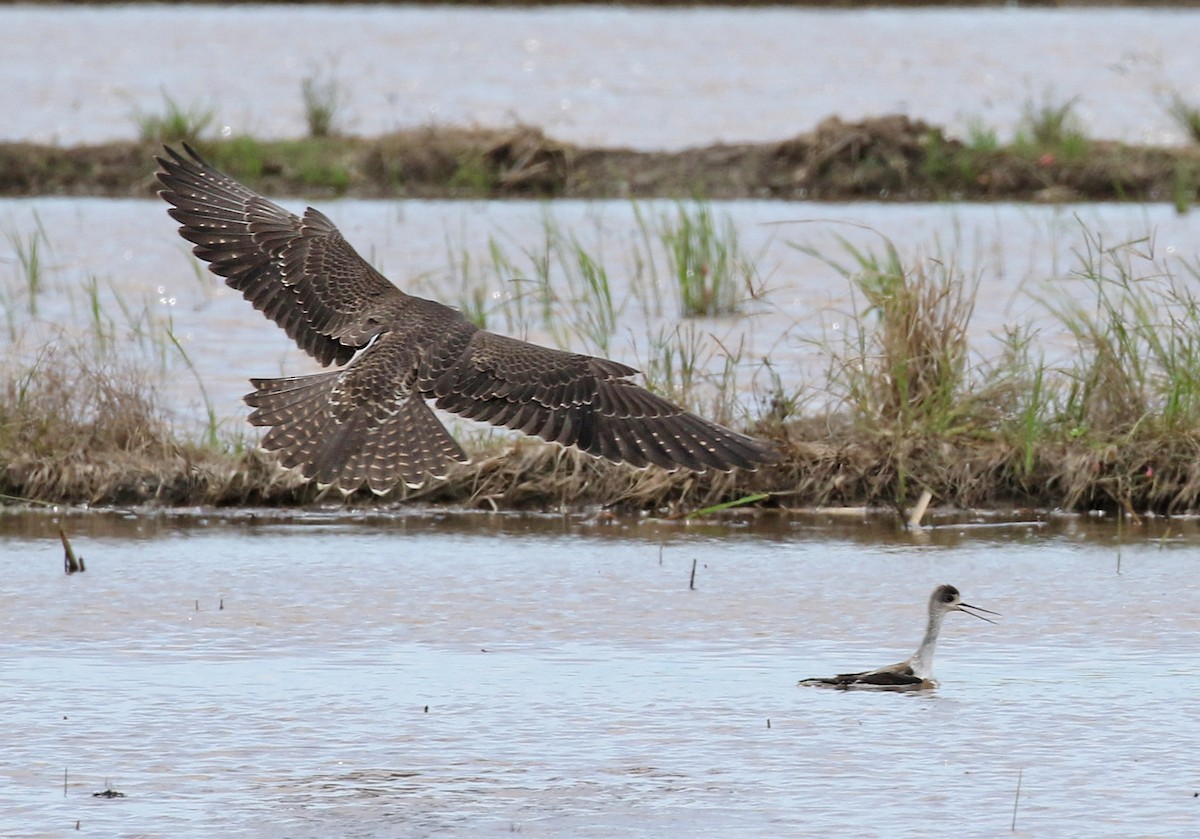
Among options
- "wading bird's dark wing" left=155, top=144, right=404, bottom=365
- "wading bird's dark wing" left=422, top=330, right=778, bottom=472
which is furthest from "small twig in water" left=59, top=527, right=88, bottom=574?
"wading bird's dark wing" left=422, top=330, right=778, bottom=472

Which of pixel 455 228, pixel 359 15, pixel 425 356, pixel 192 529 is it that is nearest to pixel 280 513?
pixel 192 529

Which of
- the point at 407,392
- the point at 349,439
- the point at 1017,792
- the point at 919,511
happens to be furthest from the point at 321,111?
the point at 1017,792

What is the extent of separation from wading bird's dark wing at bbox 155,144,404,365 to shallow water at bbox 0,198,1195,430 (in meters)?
1.22

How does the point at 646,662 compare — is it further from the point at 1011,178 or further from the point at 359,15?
the point at 359,15

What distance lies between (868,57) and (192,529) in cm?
2705

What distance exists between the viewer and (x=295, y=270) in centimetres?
830

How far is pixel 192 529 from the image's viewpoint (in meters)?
8.97

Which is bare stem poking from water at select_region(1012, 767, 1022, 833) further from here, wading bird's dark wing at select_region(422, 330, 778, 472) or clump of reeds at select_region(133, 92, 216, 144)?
clump of reeds at select_region(133, 92, 216, 144)

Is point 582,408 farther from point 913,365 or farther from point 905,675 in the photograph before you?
point 913,365

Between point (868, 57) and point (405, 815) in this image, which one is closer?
point (405, 815)

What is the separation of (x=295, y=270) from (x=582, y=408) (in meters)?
1.41

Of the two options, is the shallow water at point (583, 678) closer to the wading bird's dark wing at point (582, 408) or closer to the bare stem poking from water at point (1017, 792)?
the bare stem poking from water at point (1017, 792)

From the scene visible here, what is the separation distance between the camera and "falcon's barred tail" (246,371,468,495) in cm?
754

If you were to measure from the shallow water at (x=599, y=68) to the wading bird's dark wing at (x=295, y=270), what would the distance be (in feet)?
35.7
